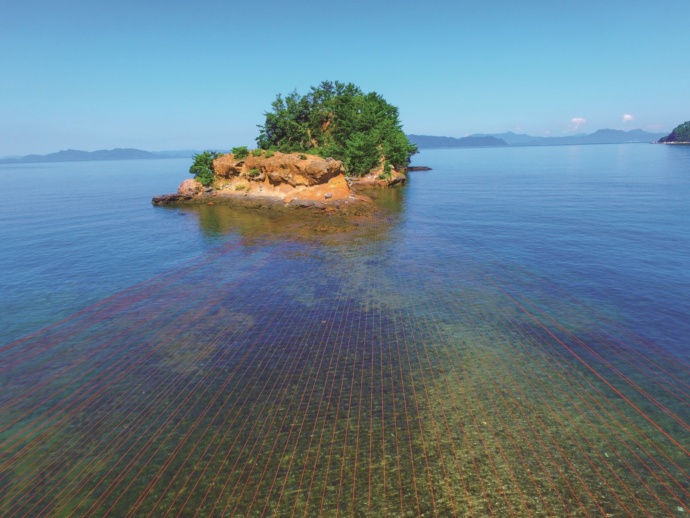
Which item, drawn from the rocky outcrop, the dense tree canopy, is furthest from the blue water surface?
the dense tree canopy

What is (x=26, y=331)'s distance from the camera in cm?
2125

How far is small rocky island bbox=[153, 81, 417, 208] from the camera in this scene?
208 ft

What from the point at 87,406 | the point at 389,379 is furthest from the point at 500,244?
the point at 87,406

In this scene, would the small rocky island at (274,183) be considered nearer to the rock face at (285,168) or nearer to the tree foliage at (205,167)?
the rock face at (285,168)

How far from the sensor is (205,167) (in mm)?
75125

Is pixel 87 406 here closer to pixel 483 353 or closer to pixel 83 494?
pixel 83 494

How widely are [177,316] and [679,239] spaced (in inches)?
1853

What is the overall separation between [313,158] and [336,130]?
35902 millimetres

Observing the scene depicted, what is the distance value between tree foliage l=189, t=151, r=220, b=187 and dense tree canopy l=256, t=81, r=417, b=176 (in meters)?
15.4

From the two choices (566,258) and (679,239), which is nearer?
(566,258)

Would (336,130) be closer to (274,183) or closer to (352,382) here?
(274,183)

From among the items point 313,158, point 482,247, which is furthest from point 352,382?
point 313,158

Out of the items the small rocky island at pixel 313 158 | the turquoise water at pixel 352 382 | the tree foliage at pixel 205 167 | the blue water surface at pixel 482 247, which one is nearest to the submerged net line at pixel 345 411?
the turquoise water at pixel 352 382

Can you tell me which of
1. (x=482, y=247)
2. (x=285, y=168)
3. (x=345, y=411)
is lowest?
(x=345, y=411)
